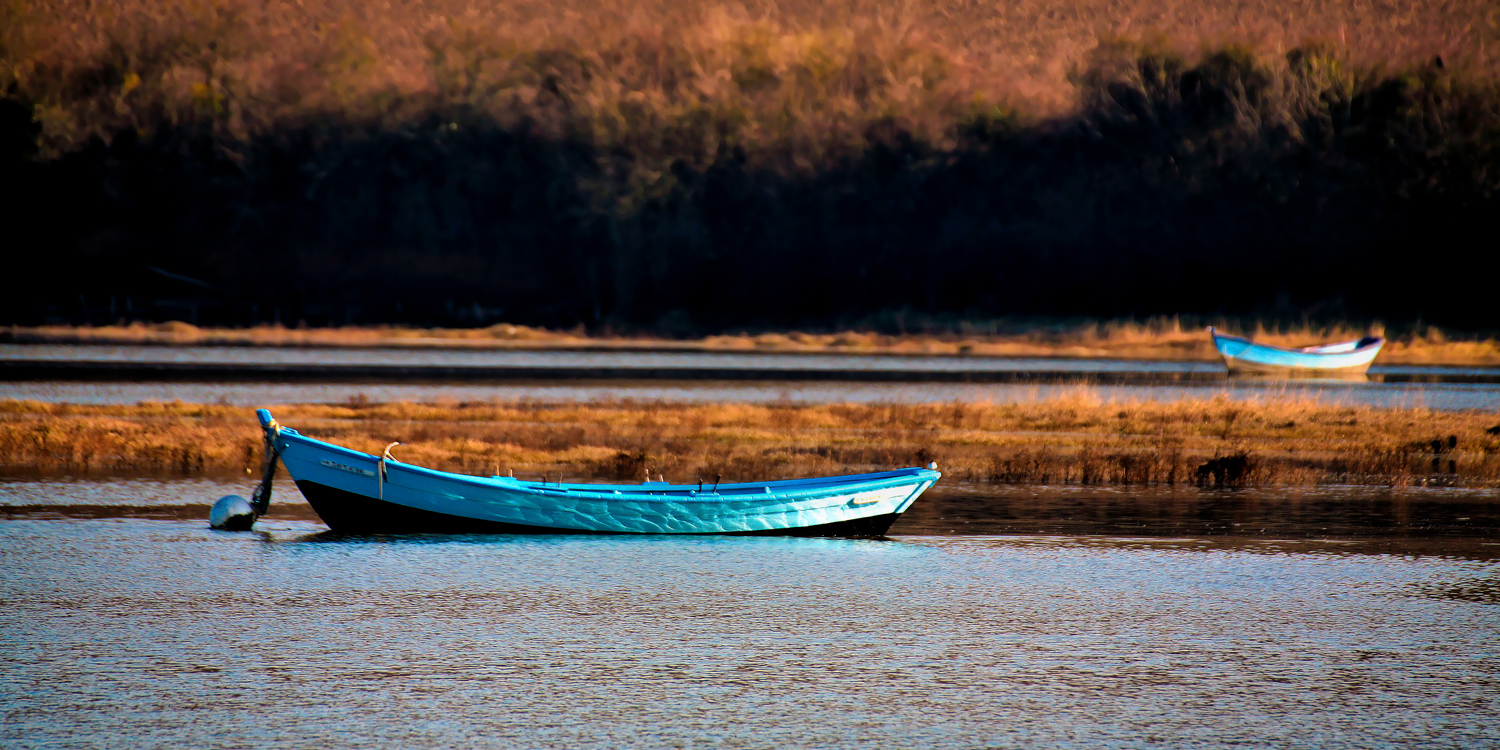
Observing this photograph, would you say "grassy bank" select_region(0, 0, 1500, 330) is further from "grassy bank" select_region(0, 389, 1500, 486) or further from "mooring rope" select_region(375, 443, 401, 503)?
"mooring rope" select_region(375, 443, 401, 503)

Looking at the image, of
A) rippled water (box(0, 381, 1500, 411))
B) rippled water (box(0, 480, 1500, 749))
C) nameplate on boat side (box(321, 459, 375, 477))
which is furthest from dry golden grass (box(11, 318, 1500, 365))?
nameplate on boat side (box(321, 459, 375, 477))

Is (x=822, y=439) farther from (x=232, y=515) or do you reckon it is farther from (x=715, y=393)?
(x=232, y=515)

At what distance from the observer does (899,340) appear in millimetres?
74625

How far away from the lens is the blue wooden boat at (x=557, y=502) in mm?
18516

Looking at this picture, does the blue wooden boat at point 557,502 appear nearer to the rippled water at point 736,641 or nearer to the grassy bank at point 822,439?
the rippled water at point 736,641

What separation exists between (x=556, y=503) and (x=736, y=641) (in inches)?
232

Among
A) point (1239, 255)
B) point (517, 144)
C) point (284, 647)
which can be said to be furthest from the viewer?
point (517, 144)

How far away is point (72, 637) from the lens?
12938 millimetres

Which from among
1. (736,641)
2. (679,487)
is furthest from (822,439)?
(736,641)

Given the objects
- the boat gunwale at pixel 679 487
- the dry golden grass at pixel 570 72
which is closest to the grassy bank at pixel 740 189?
the dry golden grass at pixel 570 72

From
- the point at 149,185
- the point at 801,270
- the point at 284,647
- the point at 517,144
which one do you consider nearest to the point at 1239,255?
the point at 801,270

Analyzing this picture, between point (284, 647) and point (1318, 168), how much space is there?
261ft

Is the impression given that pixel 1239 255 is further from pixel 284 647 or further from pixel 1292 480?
pixel 284 647

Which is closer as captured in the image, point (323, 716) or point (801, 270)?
point (323, 716)
